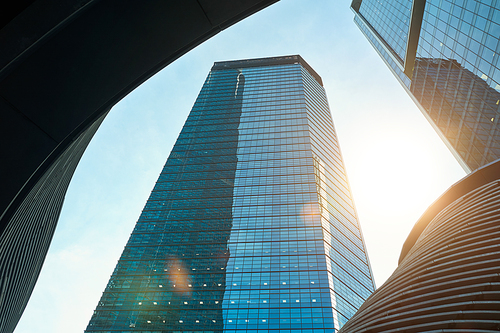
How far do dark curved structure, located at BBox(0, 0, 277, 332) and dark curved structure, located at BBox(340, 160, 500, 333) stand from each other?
7.83 meters

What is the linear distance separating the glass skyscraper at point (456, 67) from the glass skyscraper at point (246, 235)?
98.3 feet

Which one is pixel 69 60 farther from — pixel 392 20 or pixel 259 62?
pixel 259 62

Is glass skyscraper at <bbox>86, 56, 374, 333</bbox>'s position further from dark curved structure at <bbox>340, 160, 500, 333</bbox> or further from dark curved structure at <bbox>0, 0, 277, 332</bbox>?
dark curved structure at <bbox>0, 0, 277, 332</bbox>

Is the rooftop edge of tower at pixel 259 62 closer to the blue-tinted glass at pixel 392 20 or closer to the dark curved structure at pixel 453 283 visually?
the blue-tinted glass at pixel 392 20

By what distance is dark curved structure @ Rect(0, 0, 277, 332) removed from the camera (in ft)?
10.0

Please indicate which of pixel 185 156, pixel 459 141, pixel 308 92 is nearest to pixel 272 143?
pixel 185 156

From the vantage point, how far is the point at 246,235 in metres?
64.4

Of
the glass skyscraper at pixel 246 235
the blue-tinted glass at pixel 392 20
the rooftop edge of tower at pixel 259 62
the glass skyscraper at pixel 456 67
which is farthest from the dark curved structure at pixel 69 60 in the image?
the rooftop edge of tower at pixel 259 62

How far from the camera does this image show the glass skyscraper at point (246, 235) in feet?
169

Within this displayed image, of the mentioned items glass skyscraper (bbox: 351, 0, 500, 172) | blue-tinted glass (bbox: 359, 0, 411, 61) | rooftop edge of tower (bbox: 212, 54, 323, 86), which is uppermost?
rooftop edge of tower (bbox: 212, 54, 323, 86)

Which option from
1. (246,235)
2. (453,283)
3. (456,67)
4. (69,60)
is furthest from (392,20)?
(69,60)

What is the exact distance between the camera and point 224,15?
391 centimetres

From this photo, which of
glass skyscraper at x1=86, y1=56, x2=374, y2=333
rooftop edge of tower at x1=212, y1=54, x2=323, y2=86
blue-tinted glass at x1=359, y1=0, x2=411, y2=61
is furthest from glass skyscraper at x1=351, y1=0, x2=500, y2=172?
rooftop edge of tower at x1=212, y1=54, x2=323, y2=86

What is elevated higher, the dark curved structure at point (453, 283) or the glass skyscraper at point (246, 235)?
the glass skyscraper at point (246, 235)
